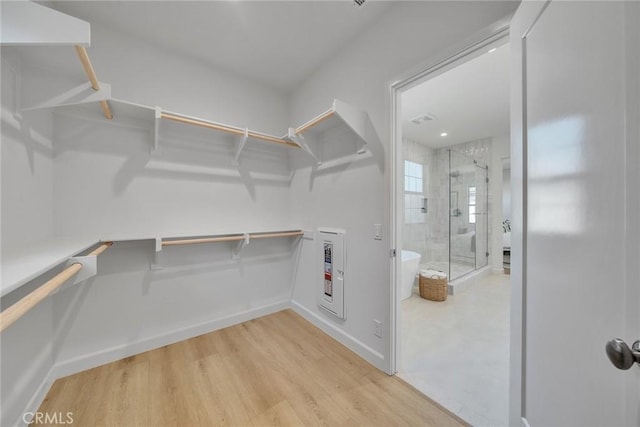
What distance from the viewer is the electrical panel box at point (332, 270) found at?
6.82ft

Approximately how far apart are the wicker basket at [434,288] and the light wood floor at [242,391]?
1.69 m

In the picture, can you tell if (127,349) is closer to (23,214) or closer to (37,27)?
(23,214)

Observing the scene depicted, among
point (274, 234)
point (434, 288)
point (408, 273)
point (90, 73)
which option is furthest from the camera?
point (408, 273)

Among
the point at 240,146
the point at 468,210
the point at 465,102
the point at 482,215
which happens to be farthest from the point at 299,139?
the point at 482,215

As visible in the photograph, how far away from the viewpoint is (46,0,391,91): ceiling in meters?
1.64

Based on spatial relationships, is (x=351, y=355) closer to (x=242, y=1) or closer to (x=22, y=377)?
(x=22, y=377)

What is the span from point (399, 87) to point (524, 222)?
120 cm

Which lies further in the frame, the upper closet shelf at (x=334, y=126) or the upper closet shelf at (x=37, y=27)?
the upper closet shelf at (x=334, y=126)

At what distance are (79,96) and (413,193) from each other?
4.54 meters

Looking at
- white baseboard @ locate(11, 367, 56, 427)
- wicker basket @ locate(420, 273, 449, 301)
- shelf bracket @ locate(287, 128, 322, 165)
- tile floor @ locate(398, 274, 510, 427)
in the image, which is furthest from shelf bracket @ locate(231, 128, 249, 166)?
wicker basket @ locate(420, 273, 449, 301)

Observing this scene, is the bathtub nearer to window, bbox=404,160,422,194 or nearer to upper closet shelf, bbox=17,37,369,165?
window, bbox=404,160,422,194

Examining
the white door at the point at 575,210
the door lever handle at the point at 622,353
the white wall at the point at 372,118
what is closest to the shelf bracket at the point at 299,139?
the white wall at the point at 372,118

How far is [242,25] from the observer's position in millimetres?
1812

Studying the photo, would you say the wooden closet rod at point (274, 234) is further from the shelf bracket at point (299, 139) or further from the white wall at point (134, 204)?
the shelf bracket at point (299, 139)
